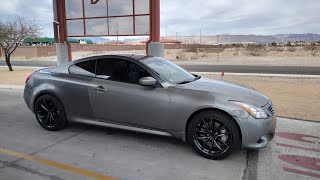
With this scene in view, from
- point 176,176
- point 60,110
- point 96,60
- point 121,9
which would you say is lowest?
point 176,176

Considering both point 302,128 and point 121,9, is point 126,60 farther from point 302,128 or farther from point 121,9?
point 121,9

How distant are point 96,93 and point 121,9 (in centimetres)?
746

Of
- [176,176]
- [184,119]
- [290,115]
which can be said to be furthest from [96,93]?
[290,115]

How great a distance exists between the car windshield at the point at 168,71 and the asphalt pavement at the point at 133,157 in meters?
1.09

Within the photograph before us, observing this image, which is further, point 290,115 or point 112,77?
point 290,115

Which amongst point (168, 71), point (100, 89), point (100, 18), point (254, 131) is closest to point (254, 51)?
point (100, 18)

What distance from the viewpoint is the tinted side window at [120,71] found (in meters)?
5.05

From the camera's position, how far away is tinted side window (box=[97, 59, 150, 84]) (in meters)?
5.05

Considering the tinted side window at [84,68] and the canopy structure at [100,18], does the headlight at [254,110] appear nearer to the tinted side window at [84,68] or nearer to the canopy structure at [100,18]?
the tinted side window at [84,68]

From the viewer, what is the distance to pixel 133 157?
4.58 m

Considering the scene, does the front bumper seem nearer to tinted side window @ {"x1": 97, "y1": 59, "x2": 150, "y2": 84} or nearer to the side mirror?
the side mirror

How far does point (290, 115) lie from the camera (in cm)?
709

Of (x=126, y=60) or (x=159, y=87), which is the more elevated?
(x=126, y=60)

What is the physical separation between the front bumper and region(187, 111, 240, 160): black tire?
0.11 meters
